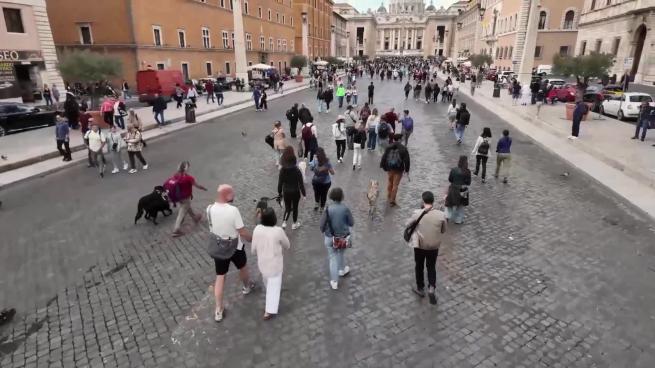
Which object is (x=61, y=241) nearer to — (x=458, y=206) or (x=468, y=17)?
(x=458, y=206)

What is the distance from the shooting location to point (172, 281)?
597cm

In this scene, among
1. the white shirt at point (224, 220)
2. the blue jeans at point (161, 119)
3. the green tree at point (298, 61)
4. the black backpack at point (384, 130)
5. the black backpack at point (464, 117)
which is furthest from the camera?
the green tree at point (298, 61)

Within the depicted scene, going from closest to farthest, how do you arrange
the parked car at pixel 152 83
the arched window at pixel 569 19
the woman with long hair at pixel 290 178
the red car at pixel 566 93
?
the woman with long hair at pixel 290 178 < the red car at pixel 566 93 < the parked car at pixel 152 83 < the arched window at pixel 569 19

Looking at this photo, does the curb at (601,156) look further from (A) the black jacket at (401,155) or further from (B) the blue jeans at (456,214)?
(A) the black jacket at (401,155)

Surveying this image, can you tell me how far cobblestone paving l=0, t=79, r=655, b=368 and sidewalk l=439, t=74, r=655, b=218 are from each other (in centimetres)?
93

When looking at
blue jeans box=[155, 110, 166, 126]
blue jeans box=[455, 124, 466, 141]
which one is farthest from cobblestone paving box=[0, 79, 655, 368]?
blue jeans box=[155, 110, 166, 126]

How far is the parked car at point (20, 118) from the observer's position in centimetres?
1652

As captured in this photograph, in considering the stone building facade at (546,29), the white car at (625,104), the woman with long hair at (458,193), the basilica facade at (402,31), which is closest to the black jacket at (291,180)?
the woman with long hair at (458,193)

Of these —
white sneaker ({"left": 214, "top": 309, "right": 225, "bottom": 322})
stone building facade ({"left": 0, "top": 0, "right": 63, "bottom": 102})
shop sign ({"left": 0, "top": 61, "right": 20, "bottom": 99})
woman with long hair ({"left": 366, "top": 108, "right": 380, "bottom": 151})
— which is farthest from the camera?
shop sign ({"left": 0, "top": 61, "right": 20, "bottom": 99})

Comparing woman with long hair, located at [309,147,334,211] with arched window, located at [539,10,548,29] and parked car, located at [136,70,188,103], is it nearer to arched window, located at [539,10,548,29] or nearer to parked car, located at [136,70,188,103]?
parked car, located at [136,70,188,103]

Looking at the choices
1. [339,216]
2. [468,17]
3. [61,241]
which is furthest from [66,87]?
[468,17]

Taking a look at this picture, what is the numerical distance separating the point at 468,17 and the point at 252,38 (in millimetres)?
63819

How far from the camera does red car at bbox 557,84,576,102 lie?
2664 centimetres

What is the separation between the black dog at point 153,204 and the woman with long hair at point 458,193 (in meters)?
5.71
